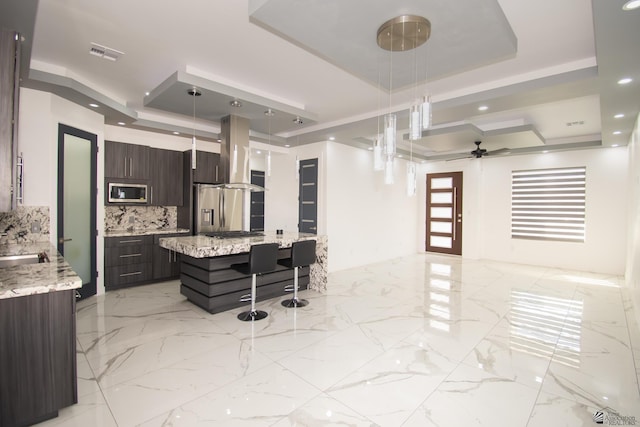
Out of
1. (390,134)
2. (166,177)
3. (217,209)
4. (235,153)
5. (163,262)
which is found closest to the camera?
(390,134)

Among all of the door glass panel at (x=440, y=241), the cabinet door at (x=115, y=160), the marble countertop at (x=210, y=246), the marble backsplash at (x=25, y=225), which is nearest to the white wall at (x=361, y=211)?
the door glass panel at (x=440, y=241)

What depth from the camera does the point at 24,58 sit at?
2869mm

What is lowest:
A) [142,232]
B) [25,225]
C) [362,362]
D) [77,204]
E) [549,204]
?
[362,362]

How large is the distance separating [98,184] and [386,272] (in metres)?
5.44

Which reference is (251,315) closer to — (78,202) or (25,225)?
(25,225)

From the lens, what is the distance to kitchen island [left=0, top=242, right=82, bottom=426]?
185 cm

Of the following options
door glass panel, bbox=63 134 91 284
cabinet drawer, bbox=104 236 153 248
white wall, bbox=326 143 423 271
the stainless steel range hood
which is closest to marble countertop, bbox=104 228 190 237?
cabinet drawer, bbox=104 236 153 248

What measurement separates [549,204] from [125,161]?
29.7ft

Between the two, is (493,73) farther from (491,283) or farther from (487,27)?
(491,283)

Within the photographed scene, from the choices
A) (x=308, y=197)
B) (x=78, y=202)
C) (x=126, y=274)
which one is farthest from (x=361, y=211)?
(x=78, y=202)

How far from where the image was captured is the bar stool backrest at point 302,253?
163 inches

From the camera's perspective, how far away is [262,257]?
3715mm

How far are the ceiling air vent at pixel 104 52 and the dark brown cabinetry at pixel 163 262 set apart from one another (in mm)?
2951

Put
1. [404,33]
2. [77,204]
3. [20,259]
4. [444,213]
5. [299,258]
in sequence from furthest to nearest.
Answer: [444,213] → [77,204] → [299,258] → [20,259] → [404,33]
